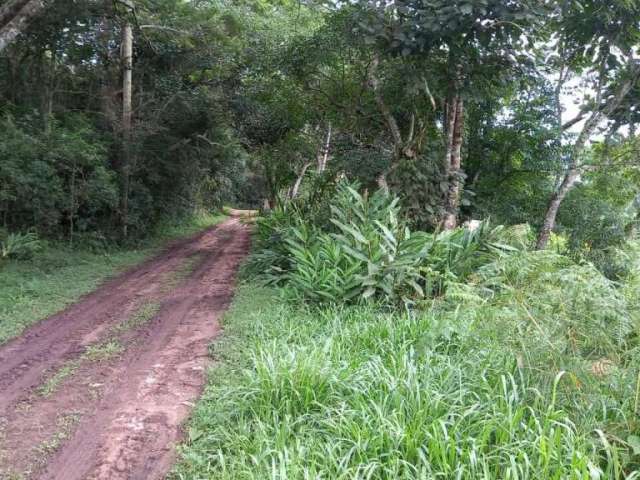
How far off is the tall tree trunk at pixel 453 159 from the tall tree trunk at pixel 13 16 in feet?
21.3

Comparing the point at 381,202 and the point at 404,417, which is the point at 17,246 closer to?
the point at 381,202

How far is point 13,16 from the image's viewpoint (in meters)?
6.56

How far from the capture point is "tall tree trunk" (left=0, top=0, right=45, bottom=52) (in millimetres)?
6457

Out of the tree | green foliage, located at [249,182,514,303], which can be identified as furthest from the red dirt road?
the tree

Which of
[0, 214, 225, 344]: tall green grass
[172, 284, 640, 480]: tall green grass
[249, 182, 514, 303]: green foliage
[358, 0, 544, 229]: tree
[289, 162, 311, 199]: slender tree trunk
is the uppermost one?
[358, 0, 544, 229]: tree

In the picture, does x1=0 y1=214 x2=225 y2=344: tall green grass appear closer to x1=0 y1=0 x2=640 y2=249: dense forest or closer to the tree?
x1=0 y1=0 x2=640 y2=249: dense forest

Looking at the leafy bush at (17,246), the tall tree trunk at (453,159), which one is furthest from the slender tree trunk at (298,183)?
the tall tree trunk at (453,159)

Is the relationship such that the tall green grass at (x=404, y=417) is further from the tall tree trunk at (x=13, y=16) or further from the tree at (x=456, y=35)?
the tall tree trunk at (x=13, y=16)

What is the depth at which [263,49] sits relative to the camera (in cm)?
1116

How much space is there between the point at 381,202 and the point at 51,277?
5.91 m

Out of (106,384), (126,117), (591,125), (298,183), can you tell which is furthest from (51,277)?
(298,183)

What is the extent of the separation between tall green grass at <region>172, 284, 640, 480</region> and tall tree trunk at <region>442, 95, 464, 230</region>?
3.94m

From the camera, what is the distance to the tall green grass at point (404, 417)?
2.39 m

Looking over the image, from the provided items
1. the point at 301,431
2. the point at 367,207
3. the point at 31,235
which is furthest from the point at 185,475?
the point at 31,235
